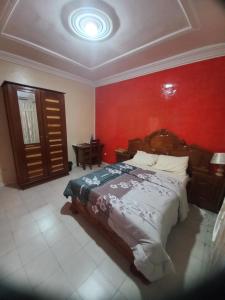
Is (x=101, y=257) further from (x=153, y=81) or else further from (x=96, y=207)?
(x=153, y=81)

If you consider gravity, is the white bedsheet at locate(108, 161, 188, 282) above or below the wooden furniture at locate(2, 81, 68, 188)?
below

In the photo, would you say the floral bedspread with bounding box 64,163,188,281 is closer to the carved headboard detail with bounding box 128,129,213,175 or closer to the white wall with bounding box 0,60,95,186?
the carved headboard detail with bounding box 128,129,213,175

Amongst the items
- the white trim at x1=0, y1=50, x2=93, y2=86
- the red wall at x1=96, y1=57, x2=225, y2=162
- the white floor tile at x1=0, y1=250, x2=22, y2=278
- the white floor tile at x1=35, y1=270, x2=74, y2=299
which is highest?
the white trim at x1=0, y1=50, x2=93, y2=86

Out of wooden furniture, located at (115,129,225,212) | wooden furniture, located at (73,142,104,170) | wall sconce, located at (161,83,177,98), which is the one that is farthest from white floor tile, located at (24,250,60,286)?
wall sconce, located at (161,83,177,98)

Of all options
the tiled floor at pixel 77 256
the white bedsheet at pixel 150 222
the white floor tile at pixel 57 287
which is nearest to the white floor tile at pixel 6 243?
the tiled floor at pixel 77 256

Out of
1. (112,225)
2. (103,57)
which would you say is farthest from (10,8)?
(112,225)

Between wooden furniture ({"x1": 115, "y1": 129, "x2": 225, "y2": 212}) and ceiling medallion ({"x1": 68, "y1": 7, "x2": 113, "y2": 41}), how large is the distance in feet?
6.46

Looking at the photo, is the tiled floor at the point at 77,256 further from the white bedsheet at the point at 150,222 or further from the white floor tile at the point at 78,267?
the white bedsheet at the point at 150,222

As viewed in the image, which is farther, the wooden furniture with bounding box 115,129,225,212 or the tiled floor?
the wooden furniture with bounding box 115,129,225,212

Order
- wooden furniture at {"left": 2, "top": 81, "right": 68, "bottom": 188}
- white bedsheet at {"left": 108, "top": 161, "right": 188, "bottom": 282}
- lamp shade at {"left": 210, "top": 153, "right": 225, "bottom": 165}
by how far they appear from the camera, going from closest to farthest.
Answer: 1. white bedsheet at {"left": 108, "top": 161, "right": 188, "bottom": 282}
2. lamp shade at {"left": 210, "top": 153, "right": 225, "bottom": 165}
3. wooden furniture at {"left": 2, "top": 81, "right": 68, "bottom": 188}

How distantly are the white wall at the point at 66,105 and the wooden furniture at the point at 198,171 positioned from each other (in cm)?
226

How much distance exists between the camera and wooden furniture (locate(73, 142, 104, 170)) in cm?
373

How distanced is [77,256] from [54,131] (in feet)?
7.91

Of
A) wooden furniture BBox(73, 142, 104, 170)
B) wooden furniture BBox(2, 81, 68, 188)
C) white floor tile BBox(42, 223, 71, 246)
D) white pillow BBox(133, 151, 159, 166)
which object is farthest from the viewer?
wooden furniture BBox(73, 142, 104, 170)
